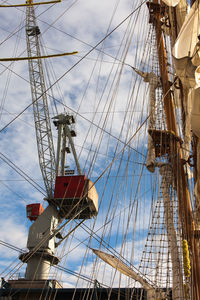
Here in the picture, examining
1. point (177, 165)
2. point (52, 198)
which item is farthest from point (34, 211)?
point (177, 165)

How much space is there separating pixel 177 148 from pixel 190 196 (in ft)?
5.98

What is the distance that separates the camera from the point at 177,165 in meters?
10.3

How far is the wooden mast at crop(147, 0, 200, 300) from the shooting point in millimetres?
8435

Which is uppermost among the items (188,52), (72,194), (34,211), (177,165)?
(72,194)

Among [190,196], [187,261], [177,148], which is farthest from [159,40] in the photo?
[187,261]

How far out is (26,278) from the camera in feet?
89.4

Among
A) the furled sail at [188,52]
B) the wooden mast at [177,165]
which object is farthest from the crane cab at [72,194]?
the furled sail at [188,52]

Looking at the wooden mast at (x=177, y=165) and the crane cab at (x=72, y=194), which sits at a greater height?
the crane cab at (x=72, y=194)

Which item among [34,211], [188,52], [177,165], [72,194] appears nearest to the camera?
[188,52]

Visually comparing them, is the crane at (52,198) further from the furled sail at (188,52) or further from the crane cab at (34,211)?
the furled sail at (188,52)

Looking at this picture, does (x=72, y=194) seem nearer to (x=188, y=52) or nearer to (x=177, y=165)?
(x=177, y=165)

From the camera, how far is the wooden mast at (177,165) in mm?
8435

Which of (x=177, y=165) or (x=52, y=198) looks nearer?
(x=177, y=165)

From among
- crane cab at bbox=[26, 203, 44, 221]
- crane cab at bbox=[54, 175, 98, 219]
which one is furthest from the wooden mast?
crane cab at bbox=[26, 203, 44, 221]
